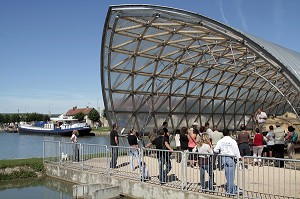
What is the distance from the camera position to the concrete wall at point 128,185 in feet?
36.9

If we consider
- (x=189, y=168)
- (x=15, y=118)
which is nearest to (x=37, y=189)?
(x=189, y=168)

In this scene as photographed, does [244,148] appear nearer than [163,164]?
No

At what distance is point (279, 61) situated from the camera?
14.1 m

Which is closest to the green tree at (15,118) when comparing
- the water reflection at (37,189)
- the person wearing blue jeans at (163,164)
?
the water reflection at (37,189)

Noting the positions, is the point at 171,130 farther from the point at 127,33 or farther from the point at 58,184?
the point at 58,184

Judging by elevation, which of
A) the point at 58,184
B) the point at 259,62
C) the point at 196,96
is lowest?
the point at 58,184

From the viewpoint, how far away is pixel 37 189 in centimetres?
1588

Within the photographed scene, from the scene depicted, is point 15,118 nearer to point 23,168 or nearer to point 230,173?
point 23,168

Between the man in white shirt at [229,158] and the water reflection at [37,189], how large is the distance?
6.92 meters

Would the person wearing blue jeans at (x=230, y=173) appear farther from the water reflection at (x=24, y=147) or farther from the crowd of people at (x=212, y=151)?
the water reflection at (x=24, y=147)

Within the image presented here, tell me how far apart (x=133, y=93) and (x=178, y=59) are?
14.4ft

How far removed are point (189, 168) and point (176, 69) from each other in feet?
52.5

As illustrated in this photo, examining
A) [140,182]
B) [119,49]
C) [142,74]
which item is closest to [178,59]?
[142,74]

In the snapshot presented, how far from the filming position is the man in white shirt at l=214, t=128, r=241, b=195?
10.2m
